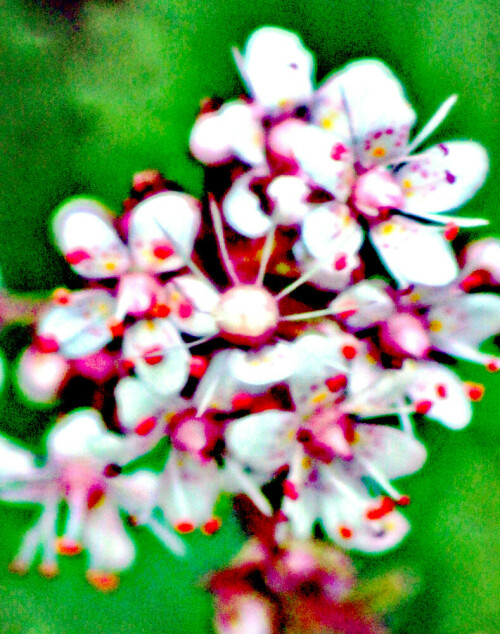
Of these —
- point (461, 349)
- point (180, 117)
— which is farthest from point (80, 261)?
point (461, 349)

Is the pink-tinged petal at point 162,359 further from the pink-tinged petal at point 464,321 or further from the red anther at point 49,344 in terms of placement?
the pink-tinged petal at point 464,321

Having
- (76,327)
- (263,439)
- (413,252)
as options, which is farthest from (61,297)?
(413,252)

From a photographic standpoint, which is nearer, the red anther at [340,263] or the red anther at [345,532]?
the red anther at [340,263]

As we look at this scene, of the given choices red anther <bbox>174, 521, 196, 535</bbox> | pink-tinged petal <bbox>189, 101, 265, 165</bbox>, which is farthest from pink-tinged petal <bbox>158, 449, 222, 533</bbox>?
pink-tinged petal <bbox>189, 101, 265, 165</bbox>

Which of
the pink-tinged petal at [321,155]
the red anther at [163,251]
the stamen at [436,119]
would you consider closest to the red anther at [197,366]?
the red anther at [163,251]

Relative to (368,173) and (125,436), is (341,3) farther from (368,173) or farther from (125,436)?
(125,436)

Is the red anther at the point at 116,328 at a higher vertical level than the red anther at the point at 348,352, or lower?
higher
